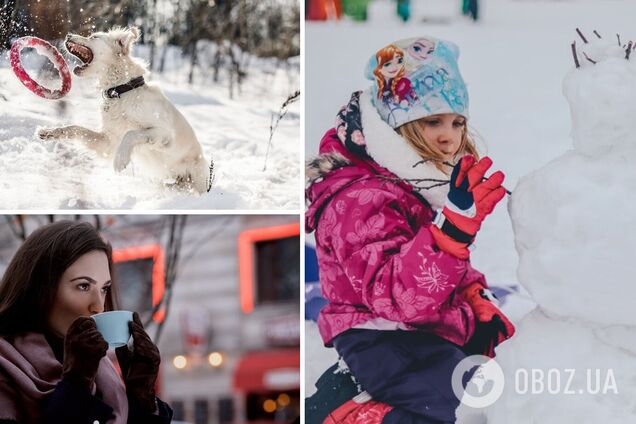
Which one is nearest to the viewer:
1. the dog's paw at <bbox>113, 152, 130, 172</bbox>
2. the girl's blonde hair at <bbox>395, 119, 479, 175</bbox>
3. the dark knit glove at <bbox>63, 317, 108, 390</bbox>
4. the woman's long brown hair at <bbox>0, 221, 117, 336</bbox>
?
the dark knit glove at <bbox>63, 317, 108, 390</bbox>

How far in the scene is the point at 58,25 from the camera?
9.90 feet

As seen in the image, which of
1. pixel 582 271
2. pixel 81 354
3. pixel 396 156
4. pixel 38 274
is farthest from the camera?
pixel 396 156

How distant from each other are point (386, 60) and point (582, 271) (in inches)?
38.3

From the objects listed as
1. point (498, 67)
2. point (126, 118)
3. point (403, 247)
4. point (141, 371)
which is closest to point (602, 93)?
point (498, 67)

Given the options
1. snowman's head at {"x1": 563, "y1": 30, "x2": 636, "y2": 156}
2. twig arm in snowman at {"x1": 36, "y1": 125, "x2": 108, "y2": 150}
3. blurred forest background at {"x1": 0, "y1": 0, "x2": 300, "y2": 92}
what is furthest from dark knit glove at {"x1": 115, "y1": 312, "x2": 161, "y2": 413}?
snowman's head at {"x1": 563, "y1": 30, "x2": 636, "y2": 156}

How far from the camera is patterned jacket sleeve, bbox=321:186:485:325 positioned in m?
2.97

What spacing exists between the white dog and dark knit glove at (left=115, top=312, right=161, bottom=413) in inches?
27.9

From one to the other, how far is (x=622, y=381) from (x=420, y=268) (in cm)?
77

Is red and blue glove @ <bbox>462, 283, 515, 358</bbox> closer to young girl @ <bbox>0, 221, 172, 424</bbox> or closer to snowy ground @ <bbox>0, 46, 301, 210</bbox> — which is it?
snowy ground @ <bbox>0, 46, 301, 210</bbox>

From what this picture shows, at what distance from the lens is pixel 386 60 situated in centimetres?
308

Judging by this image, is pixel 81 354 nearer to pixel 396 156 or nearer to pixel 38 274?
pixel 38 274

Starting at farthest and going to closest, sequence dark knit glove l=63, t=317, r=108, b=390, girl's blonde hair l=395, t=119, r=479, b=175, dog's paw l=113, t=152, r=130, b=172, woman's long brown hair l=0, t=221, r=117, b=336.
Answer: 1. girl's blonde hair l=395, t=119, r=479, b=175
2. dog's paw l=113, t=152, r=130, b=172
3. woman's long brown hair l=0, t=221, r=117, b=336
4. dark knit glove l=63, t=317, r=108, b=390

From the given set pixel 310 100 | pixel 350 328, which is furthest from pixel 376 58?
pixel 350 328

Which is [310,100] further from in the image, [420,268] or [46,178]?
[46,178]
